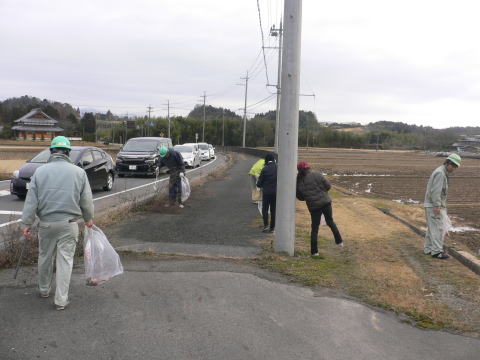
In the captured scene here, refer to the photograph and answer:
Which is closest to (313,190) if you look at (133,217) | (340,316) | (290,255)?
(290,255)

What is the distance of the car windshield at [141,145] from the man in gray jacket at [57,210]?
1725 centimetres

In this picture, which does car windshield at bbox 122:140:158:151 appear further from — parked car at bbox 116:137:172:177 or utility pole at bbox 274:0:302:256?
utility pole at bbox 274:0:302:256

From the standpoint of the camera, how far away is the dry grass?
17.3ft

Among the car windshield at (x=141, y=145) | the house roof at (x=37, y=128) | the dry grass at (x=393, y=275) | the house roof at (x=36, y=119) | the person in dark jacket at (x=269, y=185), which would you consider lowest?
the dry grass at (x=393, y=275)

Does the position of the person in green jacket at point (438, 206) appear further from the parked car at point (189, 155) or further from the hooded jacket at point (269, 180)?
the parked car at point (189, 155)

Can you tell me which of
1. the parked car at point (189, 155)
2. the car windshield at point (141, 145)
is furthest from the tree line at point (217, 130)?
the car windshield at point (141, 145)

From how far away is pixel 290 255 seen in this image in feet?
24.3

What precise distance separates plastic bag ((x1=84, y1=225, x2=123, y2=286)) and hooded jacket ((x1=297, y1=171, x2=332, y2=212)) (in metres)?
3.75

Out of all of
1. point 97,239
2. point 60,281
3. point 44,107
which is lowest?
point 60,281

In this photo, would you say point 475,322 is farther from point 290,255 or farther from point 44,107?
point 44,107

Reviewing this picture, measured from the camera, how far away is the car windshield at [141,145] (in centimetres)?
2186

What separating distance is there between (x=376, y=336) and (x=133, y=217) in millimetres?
6864

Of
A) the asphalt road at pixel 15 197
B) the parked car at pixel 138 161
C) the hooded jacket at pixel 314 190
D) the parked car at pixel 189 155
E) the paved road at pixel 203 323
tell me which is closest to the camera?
the paved road at pixel 203 323

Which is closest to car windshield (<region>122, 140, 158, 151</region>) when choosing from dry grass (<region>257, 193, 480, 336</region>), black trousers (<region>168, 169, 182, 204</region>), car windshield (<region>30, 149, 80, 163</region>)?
car windshield (<region>30, 149, 80, 163</region>)
